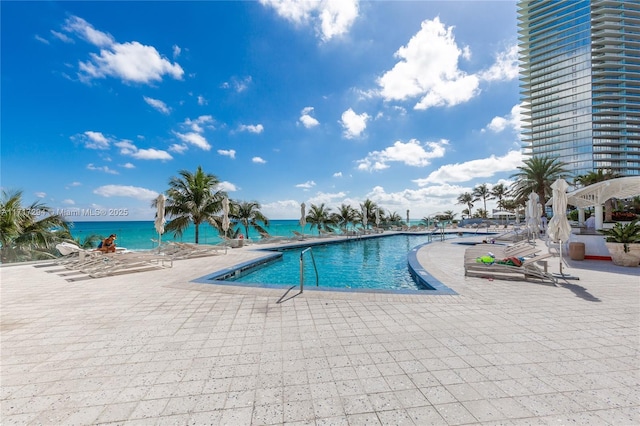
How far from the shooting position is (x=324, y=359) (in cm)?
269

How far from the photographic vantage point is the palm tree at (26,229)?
9016mm

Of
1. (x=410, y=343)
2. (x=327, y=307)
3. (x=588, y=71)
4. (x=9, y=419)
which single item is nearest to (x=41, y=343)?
(x=9, y=419)

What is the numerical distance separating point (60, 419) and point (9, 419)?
39 centimetres

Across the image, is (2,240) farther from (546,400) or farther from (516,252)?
(516,252)

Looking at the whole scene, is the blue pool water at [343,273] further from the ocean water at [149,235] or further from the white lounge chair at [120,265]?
the ocean water at [149,235]

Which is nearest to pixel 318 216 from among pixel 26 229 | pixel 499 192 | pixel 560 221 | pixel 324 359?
pixel 26 229

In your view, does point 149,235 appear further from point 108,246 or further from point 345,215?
point 108,246

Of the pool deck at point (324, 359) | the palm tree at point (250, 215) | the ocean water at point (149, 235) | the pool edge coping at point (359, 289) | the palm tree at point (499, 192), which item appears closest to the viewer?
the pool deck at point (324, 359)


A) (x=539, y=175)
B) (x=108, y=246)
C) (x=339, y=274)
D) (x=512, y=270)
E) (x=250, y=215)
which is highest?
(x=539, y=175)

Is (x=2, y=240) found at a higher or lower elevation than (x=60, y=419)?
higher

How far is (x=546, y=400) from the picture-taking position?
2.02m

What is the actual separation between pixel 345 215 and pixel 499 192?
40.7 meters

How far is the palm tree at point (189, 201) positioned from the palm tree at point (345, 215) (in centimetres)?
1508

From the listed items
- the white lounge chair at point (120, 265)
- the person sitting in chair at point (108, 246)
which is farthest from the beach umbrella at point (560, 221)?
the person sitting in chair at point (108, 246)
